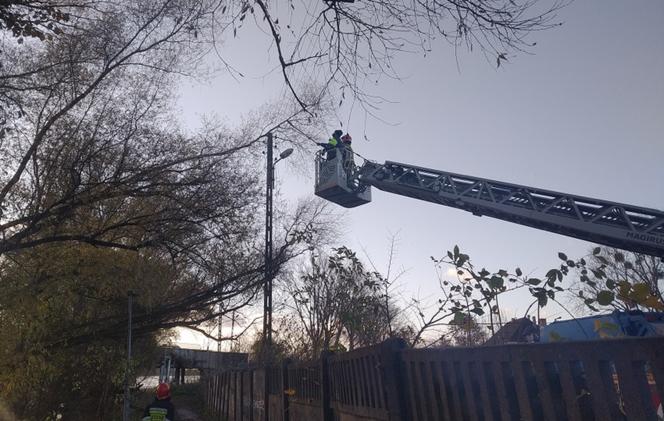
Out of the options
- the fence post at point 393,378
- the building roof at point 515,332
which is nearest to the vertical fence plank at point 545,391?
the fence post at point 393,378

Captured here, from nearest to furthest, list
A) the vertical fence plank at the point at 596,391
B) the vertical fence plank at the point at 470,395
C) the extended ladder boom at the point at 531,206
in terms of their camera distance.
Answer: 1. the vertical fence plank at the point at 596,391
2. the vertical fence plank at the point at 470,395
3. the extended ladder boom at the point at 531,206

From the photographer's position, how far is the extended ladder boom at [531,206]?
8484 millimetres

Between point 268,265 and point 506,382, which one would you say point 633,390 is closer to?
point 506,382

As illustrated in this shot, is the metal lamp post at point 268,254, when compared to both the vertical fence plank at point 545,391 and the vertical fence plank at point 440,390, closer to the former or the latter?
the vertical fence plank at point 440,390

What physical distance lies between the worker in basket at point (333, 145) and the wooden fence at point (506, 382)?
663 centimetres

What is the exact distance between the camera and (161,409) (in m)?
10.2

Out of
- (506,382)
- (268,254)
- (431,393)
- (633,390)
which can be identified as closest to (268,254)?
(268,254)

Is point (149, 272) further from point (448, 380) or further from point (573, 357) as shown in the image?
point (573, 357)

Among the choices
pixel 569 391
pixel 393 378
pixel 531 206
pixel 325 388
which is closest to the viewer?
pixel 569 391

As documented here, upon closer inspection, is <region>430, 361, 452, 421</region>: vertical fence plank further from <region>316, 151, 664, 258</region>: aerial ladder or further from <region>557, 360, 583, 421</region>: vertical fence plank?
<region>316, 151, 664, 258</region>: aerial ladder

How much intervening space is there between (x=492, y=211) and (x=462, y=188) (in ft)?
3.14

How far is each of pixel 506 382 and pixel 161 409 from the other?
930cm

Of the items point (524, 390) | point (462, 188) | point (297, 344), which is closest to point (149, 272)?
point (297, 344)

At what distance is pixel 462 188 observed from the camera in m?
11.2
